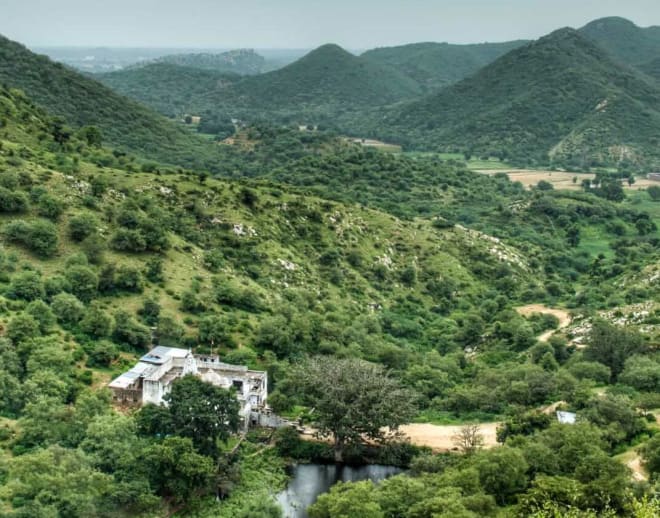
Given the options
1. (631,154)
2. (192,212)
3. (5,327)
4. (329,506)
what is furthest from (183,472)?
(631,154)

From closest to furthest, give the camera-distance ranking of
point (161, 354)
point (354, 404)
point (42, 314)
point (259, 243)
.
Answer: point (354, 404) → point (42, 314) → point (161, 354) → point (259, 243)

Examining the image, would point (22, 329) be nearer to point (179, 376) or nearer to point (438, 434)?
point (179, 376)

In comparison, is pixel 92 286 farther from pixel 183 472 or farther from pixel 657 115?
pixel 657 115

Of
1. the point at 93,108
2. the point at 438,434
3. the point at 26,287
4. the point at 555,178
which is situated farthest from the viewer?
the point at 555,178

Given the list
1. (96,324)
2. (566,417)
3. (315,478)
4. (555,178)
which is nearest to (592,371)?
(566,417)

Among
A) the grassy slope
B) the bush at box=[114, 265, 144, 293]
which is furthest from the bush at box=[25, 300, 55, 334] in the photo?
the bush at box=[114, 265, 144, 293]

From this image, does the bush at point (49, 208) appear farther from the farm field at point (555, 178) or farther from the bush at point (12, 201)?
the farm field at point (555, 178)

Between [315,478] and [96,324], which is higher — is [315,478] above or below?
below

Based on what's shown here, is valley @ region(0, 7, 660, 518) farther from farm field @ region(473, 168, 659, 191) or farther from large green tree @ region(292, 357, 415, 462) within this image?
farm field @ region(473, 168, 659, 191)
